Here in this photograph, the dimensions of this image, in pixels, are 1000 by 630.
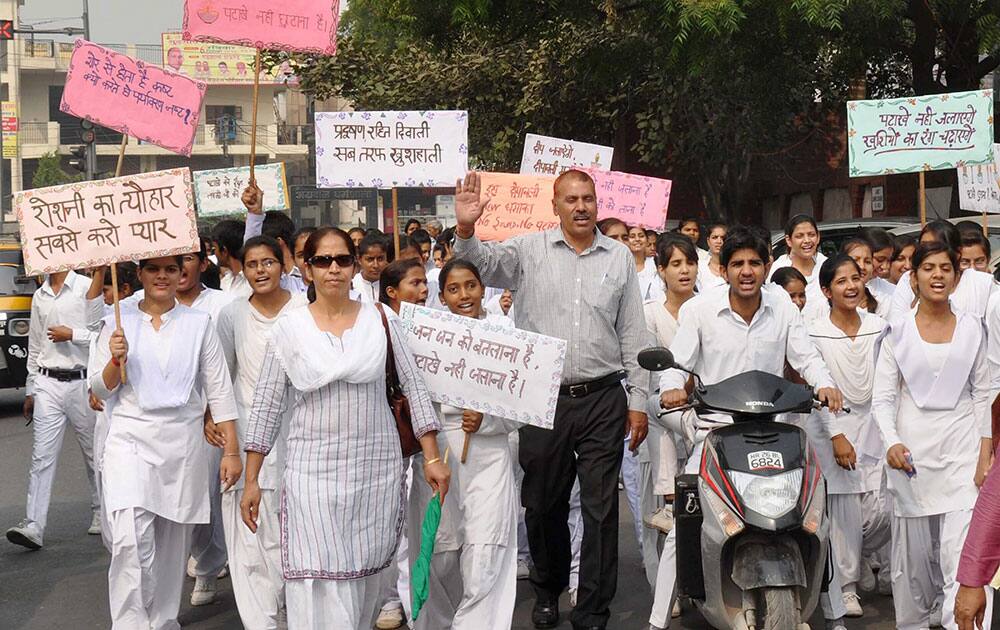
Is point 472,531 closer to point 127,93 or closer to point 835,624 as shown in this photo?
point 835,624

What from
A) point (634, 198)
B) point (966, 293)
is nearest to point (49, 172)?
point (634, 198)

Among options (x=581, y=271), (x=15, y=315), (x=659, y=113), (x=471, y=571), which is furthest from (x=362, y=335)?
(x=659, y=113)

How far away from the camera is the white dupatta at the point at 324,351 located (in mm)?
5391

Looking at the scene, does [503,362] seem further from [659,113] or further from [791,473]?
[659,113]

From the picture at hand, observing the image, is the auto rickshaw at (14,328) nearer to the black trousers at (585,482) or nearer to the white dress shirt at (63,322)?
the white dress shirt at (63,322)

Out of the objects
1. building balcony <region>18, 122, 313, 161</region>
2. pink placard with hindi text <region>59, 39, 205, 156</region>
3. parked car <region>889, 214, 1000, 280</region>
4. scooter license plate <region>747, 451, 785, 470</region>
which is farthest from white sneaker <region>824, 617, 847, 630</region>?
building balcony <region>18, 122, 313, 161</region>

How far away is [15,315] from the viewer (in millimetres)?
16188

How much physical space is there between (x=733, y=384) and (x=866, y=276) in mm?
2990

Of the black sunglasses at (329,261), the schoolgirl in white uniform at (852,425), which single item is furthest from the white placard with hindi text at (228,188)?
the black sunglasses at (329,261)

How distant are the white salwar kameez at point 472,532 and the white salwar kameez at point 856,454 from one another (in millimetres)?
1572

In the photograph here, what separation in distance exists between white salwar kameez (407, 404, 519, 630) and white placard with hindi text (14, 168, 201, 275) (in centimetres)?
152

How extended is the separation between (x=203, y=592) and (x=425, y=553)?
8.08 ft

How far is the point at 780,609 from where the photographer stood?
557 centimetres

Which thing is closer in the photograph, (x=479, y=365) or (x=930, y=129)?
(x=479, y=365)
